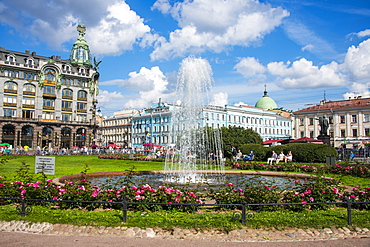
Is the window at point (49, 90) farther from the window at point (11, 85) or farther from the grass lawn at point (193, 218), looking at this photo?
the grass lawn at point (193, 218)

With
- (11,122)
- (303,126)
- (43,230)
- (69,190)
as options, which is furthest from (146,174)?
(303,126)

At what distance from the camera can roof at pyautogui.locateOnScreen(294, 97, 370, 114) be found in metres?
→ 71.2

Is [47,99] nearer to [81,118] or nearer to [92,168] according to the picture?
[81,118]

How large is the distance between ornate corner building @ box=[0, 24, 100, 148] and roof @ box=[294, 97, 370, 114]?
51.9m

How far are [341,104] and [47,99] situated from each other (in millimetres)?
65152

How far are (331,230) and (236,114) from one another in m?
80.4

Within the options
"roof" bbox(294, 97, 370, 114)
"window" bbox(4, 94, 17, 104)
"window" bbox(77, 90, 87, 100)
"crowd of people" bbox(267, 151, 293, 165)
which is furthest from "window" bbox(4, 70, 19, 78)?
"roof" bbox(294, 97, 370, 114)

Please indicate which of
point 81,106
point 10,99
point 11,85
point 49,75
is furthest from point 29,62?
point 81,106

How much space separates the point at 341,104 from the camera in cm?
7469

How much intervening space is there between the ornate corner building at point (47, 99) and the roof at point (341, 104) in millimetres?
51861

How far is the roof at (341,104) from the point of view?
71.2 metres

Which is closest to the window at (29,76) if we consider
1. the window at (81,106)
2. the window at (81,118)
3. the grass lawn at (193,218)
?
the window at (81,106)

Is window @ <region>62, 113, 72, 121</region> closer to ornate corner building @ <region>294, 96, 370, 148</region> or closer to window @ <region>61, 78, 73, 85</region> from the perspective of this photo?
window @ <region>61, 78, 73, 85</region>

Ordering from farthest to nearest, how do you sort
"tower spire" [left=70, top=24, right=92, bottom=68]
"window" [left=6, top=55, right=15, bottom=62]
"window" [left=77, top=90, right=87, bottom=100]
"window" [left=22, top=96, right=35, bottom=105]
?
"tower spire" [left=70, top=24, right=92, bottom=68]
"window" [left=77, top=90, right=87, bottom=100]
"window" [left=22, top=96, right=35, bottom=105]
"window" [left=6, top=55, right=15, bottom=62]
